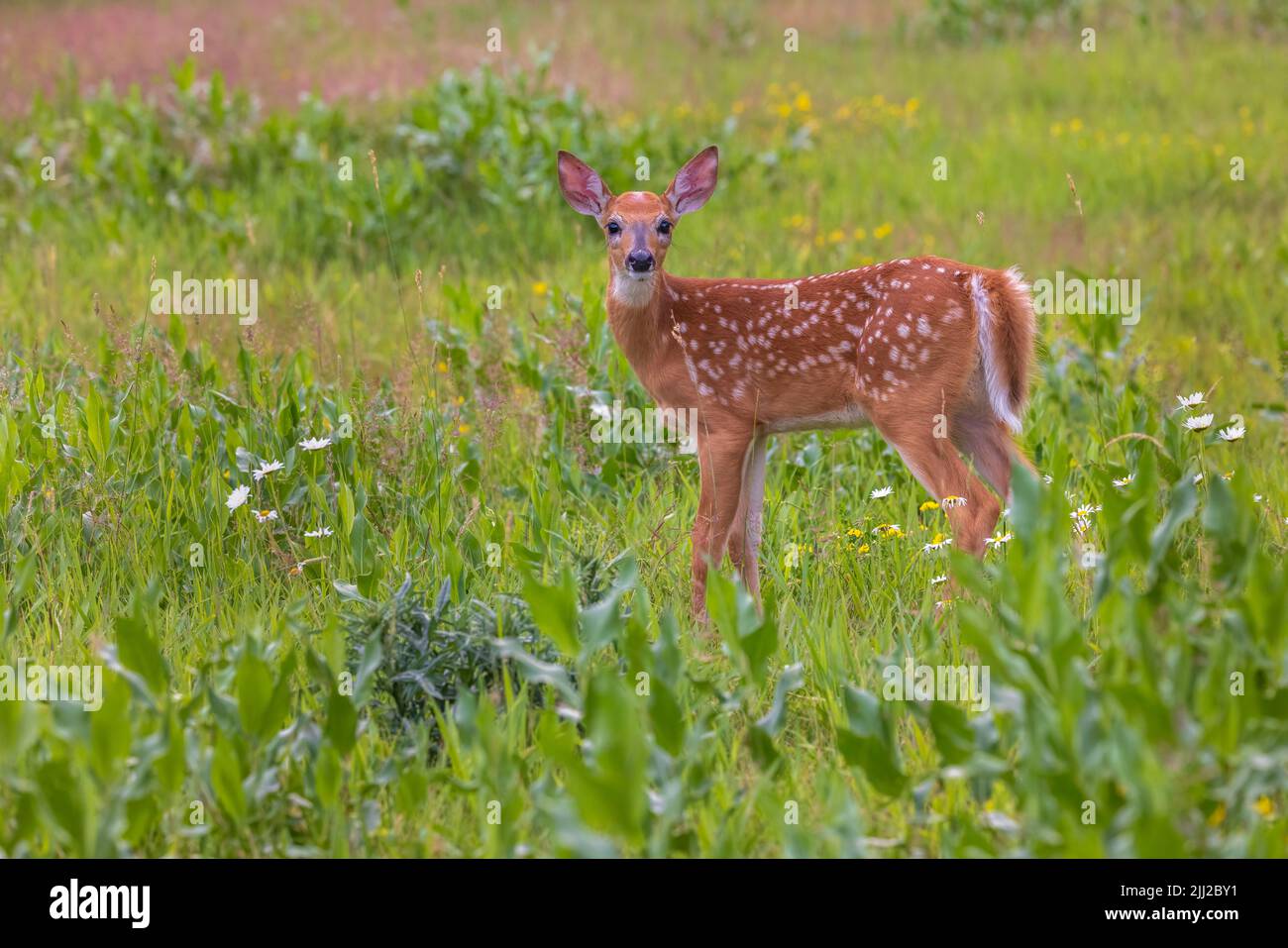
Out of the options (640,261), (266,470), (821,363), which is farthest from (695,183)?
(266,470)

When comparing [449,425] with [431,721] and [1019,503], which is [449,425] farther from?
[1019,503]

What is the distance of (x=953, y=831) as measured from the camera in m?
3.49

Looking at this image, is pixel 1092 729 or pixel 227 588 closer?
A: pixel 1092 729

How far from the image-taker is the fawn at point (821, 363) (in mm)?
5383

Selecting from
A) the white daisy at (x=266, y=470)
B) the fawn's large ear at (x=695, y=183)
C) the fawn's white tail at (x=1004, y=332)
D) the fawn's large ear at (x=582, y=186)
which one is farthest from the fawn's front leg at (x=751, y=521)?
the white daisy at (x=266, y=470)

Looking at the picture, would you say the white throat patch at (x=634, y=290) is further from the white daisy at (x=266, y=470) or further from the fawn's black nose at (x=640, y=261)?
the white daisy at (x=266, y=470)

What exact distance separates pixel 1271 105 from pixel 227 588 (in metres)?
10.6

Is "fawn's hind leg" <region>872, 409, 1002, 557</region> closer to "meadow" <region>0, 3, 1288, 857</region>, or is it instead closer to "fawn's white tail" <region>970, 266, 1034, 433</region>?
"meadow" <region>0, 3, 1288, 857</region>

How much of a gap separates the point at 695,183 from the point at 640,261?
0.71 meters

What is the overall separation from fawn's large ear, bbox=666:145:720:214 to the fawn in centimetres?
2

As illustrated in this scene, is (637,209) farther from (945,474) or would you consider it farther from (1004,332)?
(945,474)

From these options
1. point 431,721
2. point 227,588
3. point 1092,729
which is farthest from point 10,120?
point 1092,729

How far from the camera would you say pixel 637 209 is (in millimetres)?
5801

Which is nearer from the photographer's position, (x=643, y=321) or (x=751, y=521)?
(x=751, y=521)
